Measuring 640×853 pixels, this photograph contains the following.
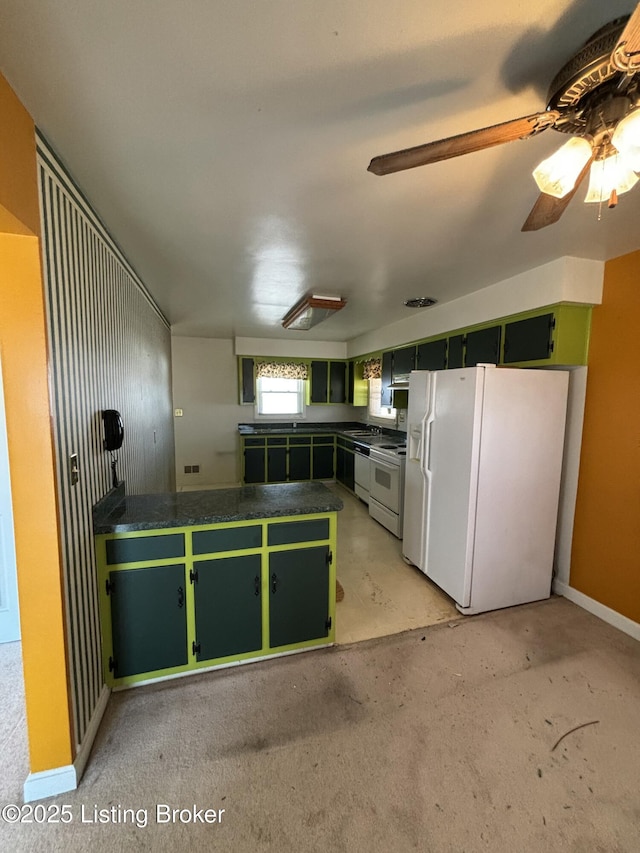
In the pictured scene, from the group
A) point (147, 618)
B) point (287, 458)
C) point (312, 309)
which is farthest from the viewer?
point (287, 458)

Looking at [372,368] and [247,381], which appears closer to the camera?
[372,368]

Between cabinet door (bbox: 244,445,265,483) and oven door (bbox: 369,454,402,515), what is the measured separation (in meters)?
1.86

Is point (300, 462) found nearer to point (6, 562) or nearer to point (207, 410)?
point (207, 410)

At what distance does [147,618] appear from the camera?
1791mm

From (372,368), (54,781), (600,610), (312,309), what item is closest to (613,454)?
(600,610)

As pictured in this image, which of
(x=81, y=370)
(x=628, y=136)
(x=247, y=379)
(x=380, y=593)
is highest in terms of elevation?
(x=628, y=136)

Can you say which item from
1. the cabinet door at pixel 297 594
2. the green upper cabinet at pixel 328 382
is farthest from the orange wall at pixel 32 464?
the green upper cabinet at pixel 328 382

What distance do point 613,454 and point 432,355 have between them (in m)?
1.81

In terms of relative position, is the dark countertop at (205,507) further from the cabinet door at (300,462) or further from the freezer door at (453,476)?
the cabinet door at (300,462)

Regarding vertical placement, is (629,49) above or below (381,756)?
above

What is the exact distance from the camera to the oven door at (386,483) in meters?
3.67

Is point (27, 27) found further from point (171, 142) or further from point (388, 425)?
point (388, 425)

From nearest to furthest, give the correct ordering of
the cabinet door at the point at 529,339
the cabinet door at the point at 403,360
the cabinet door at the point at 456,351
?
the cabinet door at the point at 529,339 < the cabinet door at the point at 456,351 < the cabinet door at the point at 403,360

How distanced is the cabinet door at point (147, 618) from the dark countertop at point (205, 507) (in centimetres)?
26
